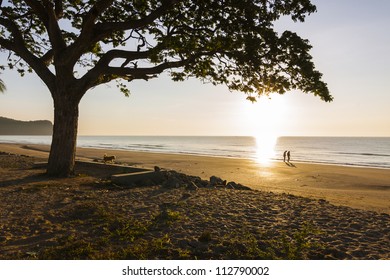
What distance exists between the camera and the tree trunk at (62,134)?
12.0 metres

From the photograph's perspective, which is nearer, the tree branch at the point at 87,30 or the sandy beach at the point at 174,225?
the sandy beach at the point at 174,225

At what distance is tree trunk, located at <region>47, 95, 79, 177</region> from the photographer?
12.0 m

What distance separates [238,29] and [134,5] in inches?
205

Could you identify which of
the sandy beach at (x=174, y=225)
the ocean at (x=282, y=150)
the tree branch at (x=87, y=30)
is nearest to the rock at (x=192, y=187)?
the sandy beach at (x=174, y=225)

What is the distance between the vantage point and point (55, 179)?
37.8 feet

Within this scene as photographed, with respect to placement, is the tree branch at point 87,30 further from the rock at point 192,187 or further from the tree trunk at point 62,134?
the rock at point 192,187

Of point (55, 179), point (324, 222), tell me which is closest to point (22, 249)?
point (324, 222)

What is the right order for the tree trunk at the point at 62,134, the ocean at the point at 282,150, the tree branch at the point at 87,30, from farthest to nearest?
the ocean at the point at 282,150 < the tree trunk at the point at 62,134 < the tree branch at the point at 87,30

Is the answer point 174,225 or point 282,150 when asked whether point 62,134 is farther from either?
point 282,150

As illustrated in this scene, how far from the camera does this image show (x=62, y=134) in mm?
12039

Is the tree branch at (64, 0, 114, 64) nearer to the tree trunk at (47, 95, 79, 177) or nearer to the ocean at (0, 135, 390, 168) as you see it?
the tree trunk at (47, 95, 79, 177)

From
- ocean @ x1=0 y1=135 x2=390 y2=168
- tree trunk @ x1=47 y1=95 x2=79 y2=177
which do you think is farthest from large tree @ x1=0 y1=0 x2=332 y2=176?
ocean @ x1=0 y1=135 x2=390 y2=168

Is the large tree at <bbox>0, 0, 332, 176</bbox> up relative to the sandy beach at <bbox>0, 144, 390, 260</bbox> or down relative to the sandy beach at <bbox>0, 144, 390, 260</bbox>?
up

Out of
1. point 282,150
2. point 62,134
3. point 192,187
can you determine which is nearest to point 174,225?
point 192,187
